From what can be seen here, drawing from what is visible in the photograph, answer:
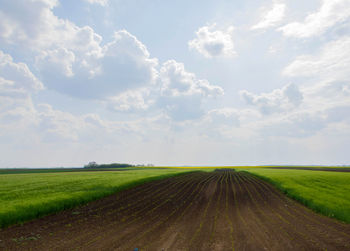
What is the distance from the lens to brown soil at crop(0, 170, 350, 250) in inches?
426

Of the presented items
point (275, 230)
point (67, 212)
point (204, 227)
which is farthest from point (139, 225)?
point (275, 230)

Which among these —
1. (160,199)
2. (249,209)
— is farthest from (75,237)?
(249,209)

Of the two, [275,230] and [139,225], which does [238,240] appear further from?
[139,225]

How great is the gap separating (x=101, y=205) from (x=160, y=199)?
6569mm

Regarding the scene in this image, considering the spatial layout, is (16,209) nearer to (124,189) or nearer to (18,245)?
(18,245)

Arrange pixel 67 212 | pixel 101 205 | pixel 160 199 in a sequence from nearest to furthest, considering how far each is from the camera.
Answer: pixel 67 212
pixel 101 205
pixel 160 199

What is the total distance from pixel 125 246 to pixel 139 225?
3499 millimetres

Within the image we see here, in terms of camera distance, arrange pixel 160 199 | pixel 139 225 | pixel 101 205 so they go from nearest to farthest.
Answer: pixel 139 225 → pixel 101 205 → pixel 160 199

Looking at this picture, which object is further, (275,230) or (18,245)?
(275,230)

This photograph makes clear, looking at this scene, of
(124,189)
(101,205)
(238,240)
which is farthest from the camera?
(124,189)

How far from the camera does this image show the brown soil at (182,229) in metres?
10.8

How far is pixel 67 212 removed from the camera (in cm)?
1753

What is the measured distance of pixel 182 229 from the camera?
43.3 feet

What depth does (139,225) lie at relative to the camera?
14.0 meters
